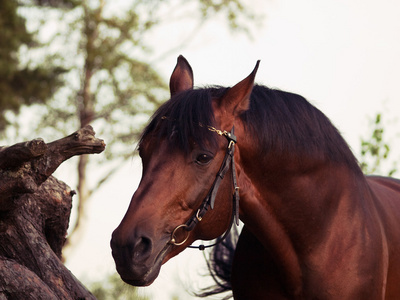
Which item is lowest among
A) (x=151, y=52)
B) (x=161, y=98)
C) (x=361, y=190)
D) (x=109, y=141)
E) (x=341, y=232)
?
(x=341, y=232)

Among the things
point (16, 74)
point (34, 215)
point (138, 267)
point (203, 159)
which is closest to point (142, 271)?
point (138, 267)

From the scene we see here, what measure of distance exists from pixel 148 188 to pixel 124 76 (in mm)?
16328

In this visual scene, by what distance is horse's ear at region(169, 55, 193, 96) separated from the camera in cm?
379

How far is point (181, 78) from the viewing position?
12.6 ft

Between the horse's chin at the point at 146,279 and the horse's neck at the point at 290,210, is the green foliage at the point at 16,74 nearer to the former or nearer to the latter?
the horse's neck at the point at 290,210

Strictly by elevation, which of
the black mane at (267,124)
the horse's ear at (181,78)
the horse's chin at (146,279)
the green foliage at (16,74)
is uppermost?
the green foliage at (16,74)

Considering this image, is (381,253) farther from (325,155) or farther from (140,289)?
(140,289)

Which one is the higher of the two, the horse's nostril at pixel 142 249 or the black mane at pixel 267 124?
the black mane at pixel 267 124

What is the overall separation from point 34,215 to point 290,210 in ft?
5.48

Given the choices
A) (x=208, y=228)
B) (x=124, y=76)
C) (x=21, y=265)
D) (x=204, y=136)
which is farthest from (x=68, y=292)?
(x=124, y=76)

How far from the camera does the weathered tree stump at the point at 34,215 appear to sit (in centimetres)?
329

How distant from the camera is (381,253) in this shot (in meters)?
3.68

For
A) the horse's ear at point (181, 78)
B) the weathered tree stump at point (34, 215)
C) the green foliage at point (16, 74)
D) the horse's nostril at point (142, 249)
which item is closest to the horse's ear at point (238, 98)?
the horse's ear at point (181, 78)

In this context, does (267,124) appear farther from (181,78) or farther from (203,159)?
(181,78)
